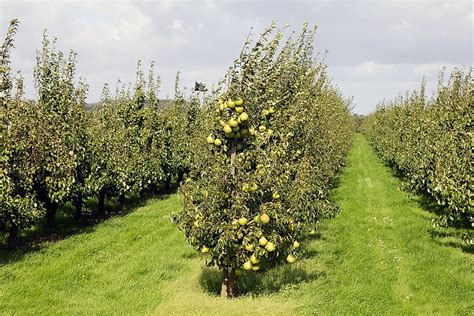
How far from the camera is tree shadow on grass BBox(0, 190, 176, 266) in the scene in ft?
40.7

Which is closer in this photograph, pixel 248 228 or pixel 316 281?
pixel 248 228

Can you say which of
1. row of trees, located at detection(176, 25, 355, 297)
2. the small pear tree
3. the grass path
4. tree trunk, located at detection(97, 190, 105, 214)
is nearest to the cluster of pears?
row of trees, located at detection(176, 25, 355, 297)

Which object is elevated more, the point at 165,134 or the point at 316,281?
the point at 165,134

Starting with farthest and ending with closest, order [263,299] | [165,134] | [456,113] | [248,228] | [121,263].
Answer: [165,134] → [456,113] → [121,263] → [263,299] → [248,228]

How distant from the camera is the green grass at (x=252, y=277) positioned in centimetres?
870

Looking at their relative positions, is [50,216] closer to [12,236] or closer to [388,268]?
[12,236]

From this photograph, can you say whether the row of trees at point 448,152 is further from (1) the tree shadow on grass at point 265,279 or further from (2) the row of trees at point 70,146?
(2) the row of trees at point 70,146

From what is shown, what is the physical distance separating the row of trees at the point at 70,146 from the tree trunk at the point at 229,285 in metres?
6.44

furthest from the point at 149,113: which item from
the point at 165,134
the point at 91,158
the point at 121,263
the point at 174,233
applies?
the point at 121,263

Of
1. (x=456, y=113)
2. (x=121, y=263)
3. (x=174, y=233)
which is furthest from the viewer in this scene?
(x=456, y=113)

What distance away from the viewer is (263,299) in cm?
879

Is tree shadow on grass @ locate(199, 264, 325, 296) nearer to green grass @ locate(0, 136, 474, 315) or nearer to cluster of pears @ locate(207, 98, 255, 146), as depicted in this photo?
green grass @ locate(0, 136, 474, 315)

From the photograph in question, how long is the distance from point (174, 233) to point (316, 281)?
237 inches

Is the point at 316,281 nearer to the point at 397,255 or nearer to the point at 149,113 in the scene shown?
the point at 397,255
